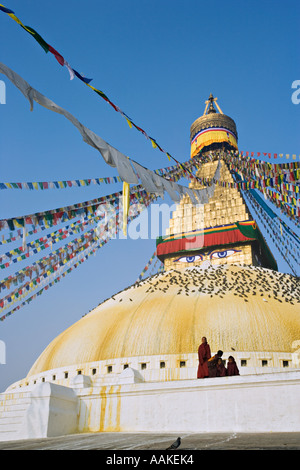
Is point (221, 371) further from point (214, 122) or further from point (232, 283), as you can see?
point (214, 122)

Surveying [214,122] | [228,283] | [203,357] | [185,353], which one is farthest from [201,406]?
[214,122]

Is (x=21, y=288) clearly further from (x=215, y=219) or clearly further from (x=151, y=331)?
(x=215, y=219)

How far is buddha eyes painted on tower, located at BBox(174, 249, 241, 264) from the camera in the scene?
1533 cm

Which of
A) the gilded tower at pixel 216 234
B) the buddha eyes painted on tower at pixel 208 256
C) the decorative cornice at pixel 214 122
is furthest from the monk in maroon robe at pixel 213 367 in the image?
→ the decorative cornice at pixel 214 122

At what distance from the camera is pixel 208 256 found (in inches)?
611

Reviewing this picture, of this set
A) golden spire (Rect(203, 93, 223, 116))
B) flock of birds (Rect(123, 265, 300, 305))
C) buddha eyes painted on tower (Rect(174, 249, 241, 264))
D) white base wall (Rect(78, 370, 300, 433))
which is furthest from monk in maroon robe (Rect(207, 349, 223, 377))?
golden spire (Rect(203, 93, 223, 116))

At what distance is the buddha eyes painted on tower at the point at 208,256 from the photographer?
15.3 m

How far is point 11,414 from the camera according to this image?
7.57 meters

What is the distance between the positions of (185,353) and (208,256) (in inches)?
264

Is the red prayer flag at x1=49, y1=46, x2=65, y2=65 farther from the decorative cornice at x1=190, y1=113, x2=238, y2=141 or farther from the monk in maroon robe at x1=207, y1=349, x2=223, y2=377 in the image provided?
the decorative cornice at x1=190, y1=113, x2=238, y2=141

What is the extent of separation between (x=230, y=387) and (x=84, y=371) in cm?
421

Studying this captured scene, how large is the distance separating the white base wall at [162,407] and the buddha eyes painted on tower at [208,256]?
809 centimetres

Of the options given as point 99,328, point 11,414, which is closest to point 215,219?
point 99,328
